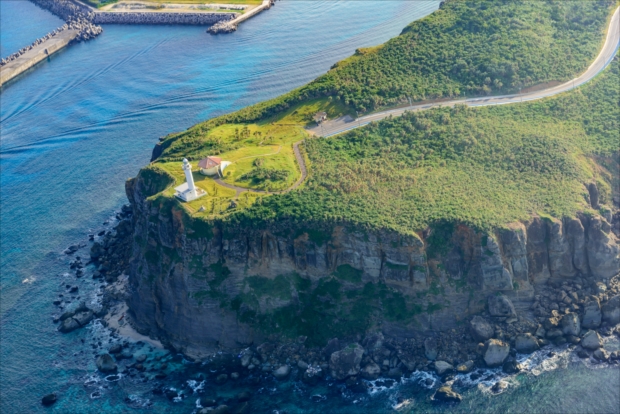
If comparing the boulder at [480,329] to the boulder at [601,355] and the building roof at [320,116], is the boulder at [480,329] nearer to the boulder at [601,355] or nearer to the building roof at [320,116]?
the boulder at [601,355]

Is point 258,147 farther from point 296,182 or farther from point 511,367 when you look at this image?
point 511,367

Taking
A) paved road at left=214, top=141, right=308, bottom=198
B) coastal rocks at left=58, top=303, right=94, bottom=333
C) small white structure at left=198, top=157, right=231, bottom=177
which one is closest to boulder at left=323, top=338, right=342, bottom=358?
paved road at left=214, top=141, right=308, bottom=198

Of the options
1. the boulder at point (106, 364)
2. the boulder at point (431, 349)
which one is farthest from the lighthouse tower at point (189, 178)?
the boulder at point (431, 349)

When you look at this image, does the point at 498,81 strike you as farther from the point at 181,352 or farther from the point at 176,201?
the point at 181,352

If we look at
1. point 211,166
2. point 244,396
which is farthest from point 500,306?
point 211,166

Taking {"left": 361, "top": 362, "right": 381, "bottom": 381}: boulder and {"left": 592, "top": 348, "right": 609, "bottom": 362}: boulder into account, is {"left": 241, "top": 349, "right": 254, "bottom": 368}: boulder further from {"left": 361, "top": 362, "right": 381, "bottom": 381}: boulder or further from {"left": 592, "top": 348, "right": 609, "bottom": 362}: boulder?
{"left": 592, "top": 348, "right": 609, "bottom": 362}: boulder

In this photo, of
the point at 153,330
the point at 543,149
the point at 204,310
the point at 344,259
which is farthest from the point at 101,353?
the point at 543,149

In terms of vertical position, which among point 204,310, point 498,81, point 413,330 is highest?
point 498,81
